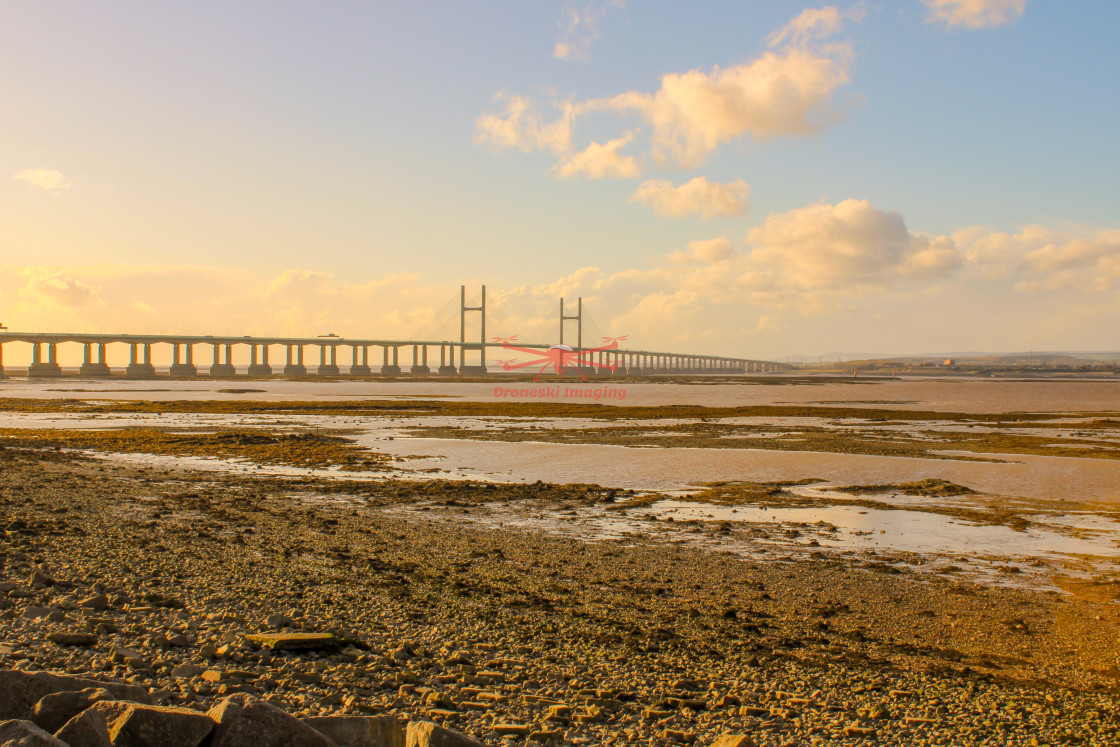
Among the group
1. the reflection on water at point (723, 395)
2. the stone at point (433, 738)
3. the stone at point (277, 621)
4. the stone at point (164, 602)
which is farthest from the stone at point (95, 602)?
the reflection on water at point (723, 395)

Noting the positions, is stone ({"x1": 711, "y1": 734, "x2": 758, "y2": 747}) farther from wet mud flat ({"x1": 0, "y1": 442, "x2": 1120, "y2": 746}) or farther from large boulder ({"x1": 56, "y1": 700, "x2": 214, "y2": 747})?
large boulder ({"x1": 56, "y1": 700, "x2": 214, "y2": 747})

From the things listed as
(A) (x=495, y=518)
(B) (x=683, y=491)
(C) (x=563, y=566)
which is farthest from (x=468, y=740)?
(B) (x=683, y=491)

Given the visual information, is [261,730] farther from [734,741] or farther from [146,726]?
[734,741]

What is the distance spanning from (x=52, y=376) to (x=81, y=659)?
13250cm

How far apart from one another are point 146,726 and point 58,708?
0.56 metres

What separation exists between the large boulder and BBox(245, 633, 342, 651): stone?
1.88 metres

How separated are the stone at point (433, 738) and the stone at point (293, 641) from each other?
2056 mm

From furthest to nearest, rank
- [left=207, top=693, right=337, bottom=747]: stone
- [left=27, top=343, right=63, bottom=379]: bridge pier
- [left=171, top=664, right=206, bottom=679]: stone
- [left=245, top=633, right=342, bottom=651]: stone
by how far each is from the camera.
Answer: [left=27, top=343, right=63, bottom=379]: bridge pier, [left=245, top=633, right=342, bottom=651]: stone, [left=171, top=664, right=206, bottom=679]: stone, [left=207, top=693, right=337, bottom=747]: stone

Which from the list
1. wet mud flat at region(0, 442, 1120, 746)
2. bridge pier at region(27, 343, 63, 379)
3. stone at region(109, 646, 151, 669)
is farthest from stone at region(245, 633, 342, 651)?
bridge pier at region(27, 343, 63, 379)

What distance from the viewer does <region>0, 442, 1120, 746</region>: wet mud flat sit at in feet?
15.0

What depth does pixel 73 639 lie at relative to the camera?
17.0ft

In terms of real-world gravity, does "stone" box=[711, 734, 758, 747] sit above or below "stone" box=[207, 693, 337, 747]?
below

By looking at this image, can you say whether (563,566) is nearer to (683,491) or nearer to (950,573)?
(950,573)

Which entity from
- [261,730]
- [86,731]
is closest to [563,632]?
[261,730]
